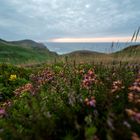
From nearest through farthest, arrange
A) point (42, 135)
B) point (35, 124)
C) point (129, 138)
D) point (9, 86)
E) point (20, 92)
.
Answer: point (129, 138)
point (42, 135)
point (35, 124)
point (20, 92)
point (9, 86)

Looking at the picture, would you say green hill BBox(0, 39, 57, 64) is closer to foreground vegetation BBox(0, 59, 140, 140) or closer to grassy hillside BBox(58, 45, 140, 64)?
grassy hillside BBox(58, 45, 140, 64)

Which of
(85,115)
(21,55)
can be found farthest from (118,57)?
(21,55)

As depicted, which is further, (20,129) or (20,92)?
(20,92)

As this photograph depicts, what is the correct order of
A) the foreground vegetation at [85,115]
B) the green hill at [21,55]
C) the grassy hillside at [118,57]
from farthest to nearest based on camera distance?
the green hill at [21,55]
the grassy hillside at [118,57]
the foreground vegetation at [85,115]

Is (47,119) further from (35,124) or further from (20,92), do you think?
(20,92)

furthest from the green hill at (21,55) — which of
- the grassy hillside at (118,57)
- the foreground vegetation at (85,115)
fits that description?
the foreground vegetation at (85,115)

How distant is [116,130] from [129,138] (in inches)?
5.6

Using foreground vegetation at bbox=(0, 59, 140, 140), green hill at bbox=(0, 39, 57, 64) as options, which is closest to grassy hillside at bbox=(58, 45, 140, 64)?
foreground vegetation at bbox=(0, 59, 140, 140)

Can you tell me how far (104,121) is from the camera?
14.3 ft

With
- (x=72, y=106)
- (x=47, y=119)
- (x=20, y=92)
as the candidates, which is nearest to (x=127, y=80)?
(x=72, y=106)

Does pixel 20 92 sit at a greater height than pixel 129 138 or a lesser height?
lesser

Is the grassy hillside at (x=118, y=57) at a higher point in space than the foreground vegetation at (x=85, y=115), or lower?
lower

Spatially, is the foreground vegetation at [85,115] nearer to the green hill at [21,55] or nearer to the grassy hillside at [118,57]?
the grassy hillside at [118,57]

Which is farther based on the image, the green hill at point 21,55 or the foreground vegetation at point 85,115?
the green hill at point 21,55
